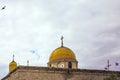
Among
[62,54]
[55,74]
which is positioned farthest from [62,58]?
[55,74]

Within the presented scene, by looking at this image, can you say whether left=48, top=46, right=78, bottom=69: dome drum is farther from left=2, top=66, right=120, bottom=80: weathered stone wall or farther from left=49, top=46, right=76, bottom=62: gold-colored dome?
Answer: left=2, top=66, right=120, bottom=80: weathered stone wall

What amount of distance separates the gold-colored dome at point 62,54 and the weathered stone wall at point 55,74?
20.6 ft

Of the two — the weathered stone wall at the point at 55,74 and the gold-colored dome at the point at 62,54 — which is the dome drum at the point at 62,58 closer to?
the gold-colored dome at the point at 62,54

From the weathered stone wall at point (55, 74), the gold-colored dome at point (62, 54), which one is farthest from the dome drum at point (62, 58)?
the weathered stone wall at point (55, 74)

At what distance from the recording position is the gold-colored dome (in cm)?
3812

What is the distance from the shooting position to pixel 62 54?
3816cm

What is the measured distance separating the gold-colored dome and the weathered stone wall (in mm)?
6290

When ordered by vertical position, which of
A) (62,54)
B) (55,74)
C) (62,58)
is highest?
(62,54)

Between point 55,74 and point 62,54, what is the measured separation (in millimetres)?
7286

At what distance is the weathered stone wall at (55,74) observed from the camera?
3002cm

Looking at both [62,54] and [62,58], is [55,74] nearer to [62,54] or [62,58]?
[62,58]

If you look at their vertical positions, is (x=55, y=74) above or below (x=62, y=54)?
below

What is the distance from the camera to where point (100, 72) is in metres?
33.0

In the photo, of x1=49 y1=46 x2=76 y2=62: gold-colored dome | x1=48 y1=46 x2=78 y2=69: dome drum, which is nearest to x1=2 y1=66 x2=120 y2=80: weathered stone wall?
x1=48 y1=46 x2=78 y2=69: dome drum
